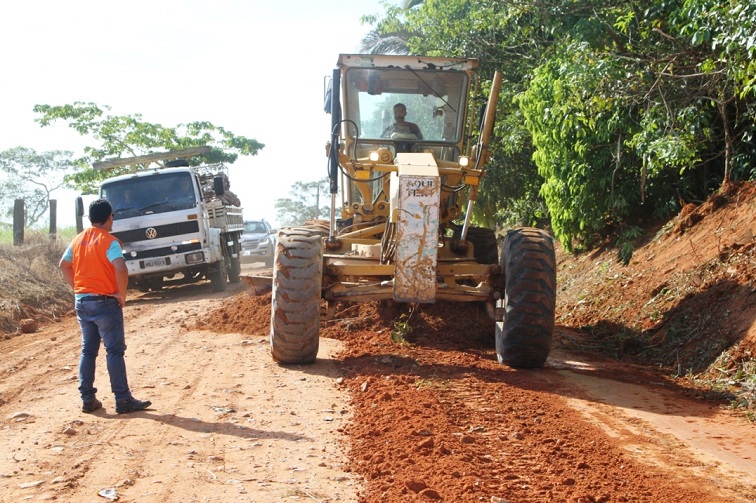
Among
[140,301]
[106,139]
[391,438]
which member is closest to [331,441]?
[391,438]

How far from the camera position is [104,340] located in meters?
6.57

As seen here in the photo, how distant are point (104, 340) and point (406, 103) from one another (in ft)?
15.1

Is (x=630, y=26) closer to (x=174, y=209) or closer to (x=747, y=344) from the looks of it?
(x=747, y=344)

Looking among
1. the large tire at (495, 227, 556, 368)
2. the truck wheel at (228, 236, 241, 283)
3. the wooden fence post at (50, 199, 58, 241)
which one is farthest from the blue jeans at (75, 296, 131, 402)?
the wooden fence post at (50, 199, 58, 241)

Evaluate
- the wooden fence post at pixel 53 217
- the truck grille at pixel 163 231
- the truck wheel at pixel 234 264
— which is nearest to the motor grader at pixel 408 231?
the truck grille at pixel 163 231

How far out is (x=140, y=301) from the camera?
16875 mm

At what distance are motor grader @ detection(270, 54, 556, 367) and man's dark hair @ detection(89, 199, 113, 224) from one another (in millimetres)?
1842

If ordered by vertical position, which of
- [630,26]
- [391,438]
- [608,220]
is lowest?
[391,438]

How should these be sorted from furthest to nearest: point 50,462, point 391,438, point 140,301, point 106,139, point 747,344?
point 106,139 < point 140,301 < point 747,344 < point 391,438 < point 50,462

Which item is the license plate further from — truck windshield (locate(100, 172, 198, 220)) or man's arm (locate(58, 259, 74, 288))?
man's arm (locate(58, 259, 74, 288))

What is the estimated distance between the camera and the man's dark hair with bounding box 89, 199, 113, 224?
671 centimetres

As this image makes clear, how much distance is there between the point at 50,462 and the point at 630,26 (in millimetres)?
9171

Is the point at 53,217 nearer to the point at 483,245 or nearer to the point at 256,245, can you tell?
the point at 256,245

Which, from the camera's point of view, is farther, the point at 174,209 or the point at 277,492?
the point at 174,209
